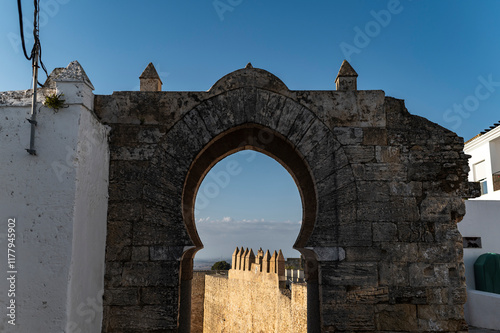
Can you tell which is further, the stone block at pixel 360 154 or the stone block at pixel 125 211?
the stone block at pixel 360 154

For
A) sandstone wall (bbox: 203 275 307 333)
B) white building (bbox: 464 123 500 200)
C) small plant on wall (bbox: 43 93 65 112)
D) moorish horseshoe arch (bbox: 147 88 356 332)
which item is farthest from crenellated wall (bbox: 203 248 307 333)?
white building (bbox: 464 123 500 200)

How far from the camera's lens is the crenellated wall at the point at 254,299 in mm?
11141

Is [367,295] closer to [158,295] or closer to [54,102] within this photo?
[158,295]

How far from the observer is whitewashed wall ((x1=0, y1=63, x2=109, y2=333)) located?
347 cm

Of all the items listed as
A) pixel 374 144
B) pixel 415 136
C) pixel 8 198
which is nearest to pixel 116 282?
pixel 8 198

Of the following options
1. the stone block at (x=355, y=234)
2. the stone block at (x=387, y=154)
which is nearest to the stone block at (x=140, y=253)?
the stone block at (x=355, y=234)

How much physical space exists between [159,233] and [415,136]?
3171 mm

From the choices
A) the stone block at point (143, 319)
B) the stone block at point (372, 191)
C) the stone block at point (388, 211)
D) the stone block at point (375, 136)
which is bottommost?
the stone block at point (143, 319)

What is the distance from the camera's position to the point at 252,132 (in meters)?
4.92

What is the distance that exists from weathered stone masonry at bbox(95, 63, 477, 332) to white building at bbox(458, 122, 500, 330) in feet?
14.6

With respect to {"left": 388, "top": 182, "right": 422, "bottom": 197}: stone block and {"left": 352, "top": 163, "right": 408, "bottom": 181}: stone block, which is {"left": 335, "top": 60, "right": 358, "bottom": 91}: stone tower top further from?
{"left": 388, "top": 182, "right": 422, "bottom": 197}: stone block

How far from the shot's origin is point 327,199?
430 cm

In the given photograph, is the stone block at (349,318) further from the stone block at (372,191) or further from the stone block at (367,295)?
the stone block at (372,191)

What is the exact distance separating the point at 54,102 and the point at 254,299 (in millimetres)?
11851
